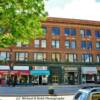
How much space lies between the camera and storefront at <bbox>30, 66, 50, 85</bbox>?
216ft

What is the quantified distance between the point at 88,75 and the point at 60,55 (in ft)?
24.8

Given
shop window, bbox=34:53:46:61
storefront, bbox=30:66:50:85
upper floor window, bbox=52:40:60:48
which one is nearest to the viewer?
storefront, bbox=30:66:50:85

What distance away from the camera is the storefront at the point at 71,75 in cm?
6844

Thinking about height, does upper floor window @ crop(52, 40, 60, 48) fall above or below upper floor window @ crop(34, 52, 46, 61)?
above

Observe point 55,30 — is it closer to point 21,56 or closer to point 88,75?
point 21,56

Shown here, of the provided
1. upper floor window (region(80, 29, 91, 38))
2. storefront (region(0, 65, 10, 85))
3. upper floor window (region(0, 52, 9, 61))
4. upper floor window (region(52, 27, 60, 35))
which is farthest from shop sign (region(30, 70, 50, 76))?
upper floor window (region(80, 29, 91, 38))

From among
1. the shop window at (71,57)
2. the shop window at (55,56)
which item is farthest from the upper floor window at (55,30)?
the shop window at (71,57)

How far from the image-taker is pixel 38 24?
24562 mm

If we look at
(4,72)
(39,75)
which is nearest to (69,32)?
(39,75)

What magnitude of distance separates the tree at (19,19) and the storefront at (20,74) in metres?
40.9

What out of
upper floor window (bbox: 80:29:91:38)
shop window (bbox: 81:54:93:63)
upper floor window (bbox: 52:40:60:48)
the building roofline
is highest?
the building roofline

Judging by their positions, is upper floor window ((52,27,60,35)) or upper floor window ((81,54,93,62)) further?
upper floor window ((81,54,93,62))

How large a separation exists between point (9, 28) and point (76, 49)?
158 feet

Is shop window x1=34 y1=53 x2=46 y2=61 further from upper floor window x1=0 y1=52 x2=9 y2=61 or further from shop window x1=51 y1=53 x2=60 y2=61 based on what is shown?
upper floor window x1=0 y1=52 x2=9 y2=61
